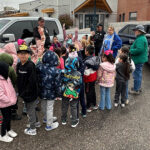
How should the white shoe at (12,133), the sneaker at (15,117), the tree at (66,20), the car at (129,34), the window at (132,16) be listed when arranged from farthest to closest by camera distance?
the tree at (66,20) → the window at (132,16) → the car at (129,34) → the sneaker at (15,117) → the white shoe at (12,133)

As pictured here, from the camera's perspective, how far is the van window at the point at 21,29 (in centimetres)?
470

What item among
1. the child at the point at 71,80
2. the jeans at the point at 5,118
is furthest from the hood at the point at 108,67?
the jeans at the point at 5,118

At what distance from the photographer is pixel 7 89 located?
241 centimetres

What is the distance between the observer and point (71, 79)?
2.72 meters

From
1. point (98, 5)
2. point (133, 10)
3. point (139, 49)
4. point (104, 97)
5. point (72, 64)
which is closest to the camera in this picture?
point (72, 64)

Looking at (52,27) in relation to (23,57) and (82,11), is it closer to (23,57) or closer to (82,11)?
(23,57)

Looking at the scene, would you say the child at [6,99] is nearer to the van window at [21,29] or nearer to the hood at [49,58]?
Answer: the hood at [49,58]

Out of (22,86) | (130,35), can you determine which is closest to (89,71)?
(22,86)

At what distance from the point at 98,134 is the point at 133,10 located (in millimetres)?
18826

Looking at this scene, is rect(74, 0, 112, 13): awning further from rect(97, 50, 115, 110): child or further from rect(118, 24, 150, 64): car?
rect(97, 50, 115, 110): child

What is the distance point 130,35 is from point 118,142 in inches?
234

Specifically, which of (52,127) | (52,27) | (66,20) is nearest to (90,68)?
(52,127)

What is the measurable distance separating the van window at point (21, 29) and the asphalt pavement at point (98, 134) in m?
2.78

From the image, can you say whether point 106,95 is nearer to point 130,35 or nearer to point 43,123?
point 43,123
